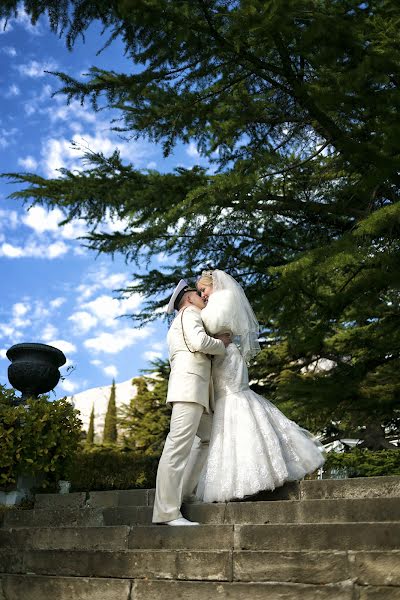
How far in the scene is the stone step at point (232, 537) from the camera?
4328mm

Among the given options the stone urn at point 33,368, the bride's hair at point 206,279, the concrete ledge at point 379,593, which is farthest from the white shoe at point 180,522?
the stone urn at point 33,368

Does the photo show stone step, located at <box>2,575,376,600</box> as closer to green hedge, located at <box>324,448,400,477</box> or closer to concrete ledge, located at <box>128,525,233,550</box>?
concrete ledge, located at <box>128,525,233,550</box>

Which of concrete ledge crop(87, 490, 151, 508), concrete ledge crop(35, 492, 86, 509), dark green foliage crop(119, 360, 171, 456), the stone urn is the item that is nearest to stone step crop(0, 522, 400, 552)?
concrete ledge crop(87, 490, 151, 508)

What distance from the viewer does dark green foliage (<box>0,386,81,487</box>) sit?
26.1 feet

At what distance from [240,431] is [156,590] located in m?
1.37

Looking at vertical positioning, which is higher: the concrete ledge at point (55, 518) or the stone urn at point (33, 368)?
the stone urn at point (33, 368)

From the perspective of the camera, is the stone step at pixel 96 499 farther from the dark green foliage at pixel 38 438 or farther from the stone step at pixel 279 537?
the stone step at pixel 279 537

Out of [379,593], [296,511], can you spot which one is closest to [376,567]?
[379,593]

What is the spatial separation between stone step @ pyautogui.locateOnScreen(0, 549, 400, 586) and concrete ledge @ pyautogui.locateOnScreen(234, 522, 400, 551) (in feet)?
0.59

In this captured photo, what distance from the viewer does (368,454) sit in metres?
15.1

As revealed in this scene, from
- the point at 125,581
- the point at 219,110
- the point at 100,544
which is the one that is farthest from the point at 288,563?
the point at 219,110

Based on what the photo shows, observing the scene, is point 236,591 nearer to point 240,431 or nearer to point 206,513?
point 206,513

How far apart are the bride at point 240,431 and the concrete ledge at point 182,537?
445 millimetres

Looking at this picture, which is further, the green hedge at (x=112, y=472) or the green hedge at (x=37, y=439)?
the green hedge at (x=112, y=472)
